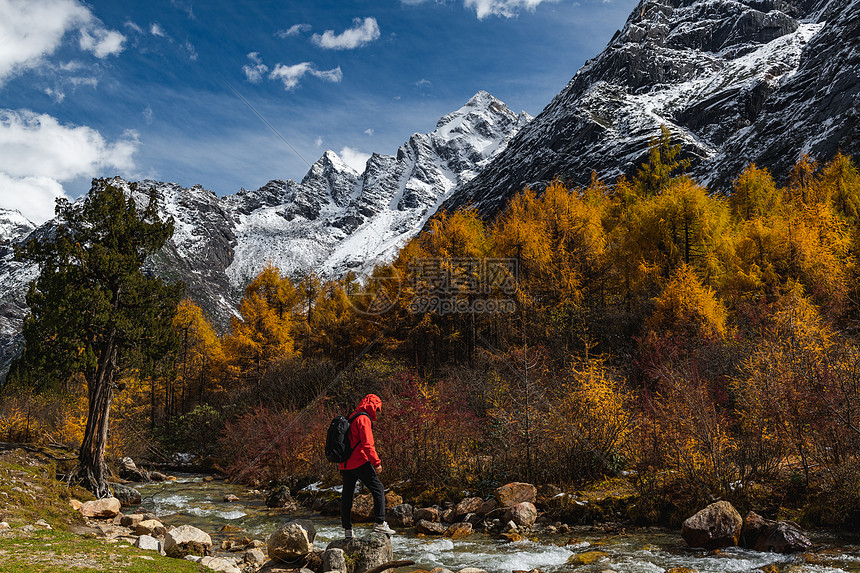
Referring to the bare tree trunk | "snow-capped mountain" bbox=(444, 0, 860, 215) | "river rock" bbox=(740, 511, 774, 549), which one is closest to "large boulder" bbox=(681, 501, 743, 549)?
"river rock" bbox=(740, 511, 774, 549)

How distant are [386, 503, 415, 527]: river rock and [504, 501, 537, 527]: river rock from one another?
8.16 feet

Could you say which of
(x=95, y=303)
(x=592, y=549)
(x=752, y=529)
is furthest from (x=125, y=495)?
(x=752, y=529)

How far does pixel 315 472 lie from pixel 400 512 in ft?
21.6

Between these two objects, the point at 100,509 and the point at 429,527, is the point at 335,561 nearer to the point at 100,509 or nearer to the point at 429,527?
the point at 429,527

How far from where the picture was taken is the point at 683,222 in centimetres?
2466

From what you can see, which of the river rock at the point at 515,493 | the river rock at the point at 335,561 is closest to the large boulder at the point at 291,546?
the river rock at the point at 335,561

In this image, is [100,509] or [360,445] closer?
[360,445]

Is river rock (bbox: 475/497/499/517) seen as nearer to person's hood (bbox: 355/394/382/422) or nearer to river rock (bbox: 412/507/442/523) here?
river rock (bbox: 412/507/442/523)

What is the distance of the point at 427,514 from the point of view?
11742 millimetres

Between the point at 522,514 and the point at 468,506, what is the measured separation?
1664 mm

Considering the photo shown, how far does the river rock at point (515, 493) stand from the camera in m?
11.2

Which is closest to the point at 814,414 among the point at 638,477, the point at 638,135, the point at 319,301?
the point at 638,477

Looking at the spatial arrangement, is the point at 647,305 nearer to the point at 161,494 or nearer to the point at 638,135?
the point at 161,494

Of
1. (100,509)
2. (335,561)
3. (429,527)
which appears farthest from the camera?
(100,509)
